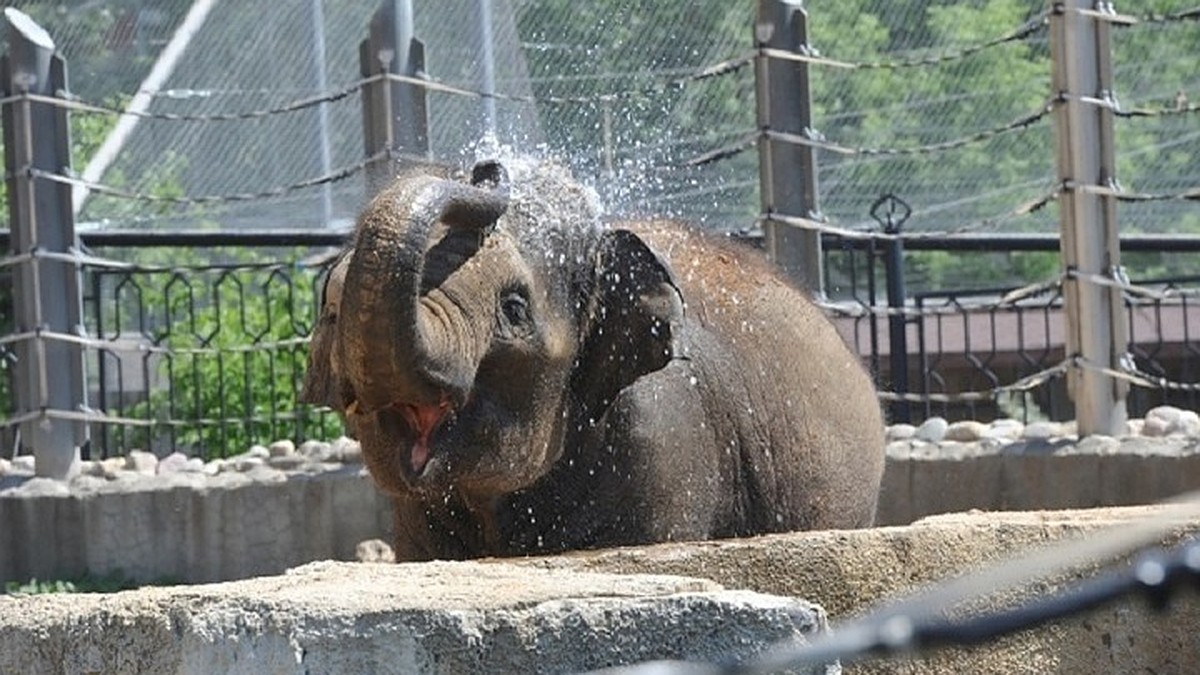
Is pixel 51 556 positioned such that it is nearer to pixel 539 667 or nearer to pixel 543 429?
pixel 543 429

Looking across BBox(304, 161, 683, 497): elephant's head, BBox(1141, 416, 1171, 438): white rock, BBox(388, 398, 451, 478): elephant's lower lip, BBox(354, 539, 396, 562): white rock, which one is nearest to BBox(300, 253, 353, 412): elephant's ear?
BBox(304, 161, 683, 497): elephant's head

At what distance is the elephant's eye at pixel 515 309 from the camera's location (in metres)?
4.85

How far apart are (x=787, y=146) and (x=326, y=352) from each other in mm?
3875

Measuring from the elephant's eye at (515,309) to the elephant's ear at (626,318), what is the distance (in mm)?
341

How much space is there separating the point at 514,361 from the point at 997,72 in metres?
5.69

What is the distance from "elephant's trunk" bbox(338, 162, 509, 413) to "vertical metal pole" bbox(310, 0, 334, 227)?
5.26m

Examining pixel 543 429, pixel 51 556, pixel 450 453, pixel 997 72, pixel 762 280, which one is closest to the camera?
pixel 450 453

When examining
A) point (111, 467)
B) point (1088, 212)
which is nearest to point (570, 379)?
point (1088, 212)

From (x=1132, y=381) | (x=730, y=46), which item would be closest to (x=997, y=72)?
(x=730, y=46)

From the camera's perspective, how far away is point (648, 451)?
5.30 metres

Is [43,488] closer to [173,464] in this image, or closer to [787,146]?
[173,464]

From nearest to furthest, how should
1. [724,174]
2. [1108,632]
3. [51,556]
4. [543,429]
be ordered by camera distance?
[1108,632]
[543,429]
[51,556]
[724,174]

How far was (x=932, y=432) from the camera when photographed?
8398mm

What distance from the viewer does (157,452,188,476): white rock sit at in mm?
9008
